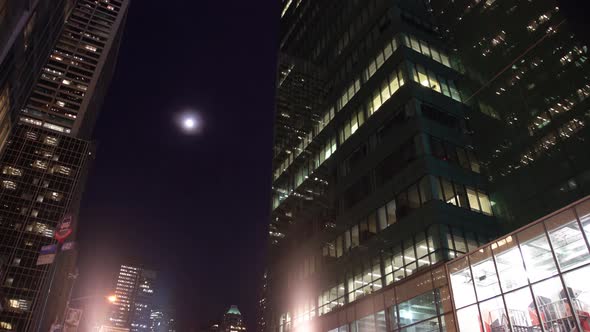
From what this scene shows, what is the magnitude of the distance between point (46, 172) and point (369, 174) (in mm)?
109439

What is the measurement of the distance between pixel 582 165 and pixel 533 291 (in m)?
9.68

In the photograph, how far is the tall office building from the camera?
9788 centimetres

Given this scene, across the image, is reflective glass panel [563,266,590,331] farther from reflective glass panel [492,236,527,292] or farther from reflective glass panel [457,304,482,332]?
reflective glass panel [457,304,482,332]

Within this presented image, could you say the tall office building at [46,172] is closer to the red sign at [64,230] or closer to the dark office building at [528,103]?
the red sign at [64,230]

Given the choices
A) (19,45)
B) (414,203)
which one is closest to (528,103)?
(414,203)

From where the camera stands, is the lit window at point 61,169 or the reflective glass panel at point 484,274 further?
the lit window at point 61,169

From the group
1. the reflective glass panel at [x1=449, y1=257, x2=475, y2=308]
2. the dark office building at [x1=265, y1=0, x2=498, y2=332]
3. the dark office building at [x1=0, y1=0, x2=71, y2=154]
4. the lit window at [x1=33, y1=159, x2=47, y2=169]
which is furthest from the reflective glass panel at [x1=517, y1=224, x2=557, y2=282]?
the lit window at [x1=33, y1=159, x2=47, y2=169]

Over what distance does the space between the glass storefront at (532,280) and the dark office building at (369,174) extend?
2.19 m

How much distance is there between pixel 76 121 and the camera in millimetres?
145000

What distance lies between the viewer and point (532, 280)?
19.4 metres

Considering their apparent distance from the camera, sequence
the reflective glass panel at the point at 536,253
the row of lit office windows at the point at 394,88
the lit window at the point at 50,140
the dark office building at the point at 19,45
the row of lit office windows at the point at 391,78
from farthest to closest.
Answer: the lit window at the point at 50,140, the row of lit office windows at the point at 391,78, the row of lit office windows at the point at 394,88, the dark office building at the point at 19,45, the reflective glass panel at the point at 536,253

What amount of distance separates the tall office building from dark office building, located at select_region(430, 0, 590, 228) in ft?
182

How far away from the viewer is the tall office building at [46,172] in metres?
97.9

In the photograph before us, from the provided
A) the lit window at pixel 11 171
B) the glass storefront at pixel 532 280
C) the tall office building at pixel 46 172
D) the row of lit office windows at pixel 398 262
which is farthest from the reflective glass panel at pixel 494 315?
the lit window at pixel 11 171
